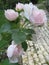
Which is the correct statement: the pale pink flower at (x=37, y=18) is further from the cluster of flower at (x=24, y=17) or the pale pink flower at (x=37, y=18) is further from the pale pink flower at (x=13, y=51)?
the pale pink flower at (x=13, y=51)

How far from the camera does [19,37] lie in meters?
1.12

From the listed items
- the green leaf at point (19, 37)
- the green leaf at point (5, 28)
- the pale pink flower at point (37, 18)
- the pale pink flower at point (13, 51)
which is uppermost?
the pale pink flower at point (37, 18)

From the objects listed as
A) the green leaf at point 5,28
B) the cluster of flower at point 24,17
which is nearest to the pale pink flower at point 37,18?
the cluster of flower at point 24,17

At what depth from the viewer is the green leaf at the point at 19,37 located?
111 cm

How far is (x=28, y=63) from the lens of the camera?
18.3 ft

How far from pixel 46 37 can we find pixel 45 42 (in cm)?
82

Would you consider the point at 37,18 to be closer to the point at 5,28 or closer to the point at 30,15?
the point at 30,15

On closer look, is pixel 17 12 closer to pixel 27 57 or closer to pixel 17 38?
pixel 17 38

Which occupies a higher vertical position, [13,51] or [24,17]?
[24,17]

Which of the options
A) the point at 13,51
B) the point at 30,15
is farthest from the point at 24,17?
the point at 13,51

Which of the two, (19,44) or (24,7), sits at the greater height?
(24,7)

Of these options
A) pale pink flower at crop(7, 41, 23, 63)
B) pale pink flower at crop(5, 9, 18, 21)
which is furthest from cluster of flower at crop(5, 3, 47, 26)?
pale pink flower at crop(7, 41, 23, 63)

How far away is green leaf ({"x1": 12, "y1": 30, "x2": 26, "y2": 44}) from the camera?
1.11 m

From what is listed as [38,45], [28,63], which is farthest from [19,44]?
[38,45]
